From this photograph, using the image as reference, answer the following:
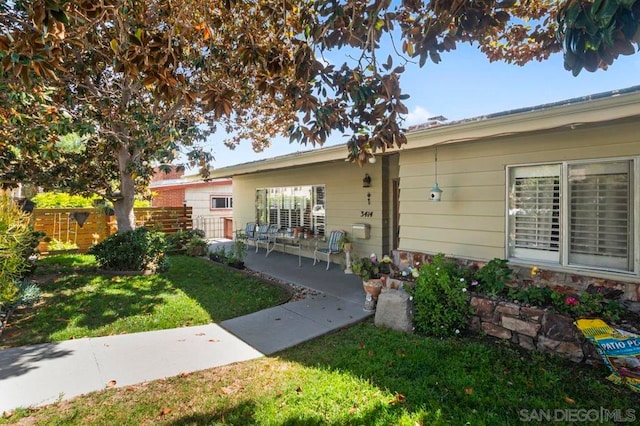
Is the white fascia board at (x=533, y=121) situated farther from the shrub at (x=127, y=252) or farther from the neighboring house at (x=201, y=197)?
the neighboring house at (x=201, y=197)

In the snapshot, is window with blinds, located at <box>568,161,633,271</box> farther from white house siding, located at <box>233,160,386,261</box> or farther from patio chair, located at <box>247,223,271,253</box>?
patio chair, located at <box>247,223,271,253</box>

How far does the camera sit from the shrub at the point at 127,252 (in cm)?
782

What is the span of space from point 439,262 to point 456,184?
1.37 metres

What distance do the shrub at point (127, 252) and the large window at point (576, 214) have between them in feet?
25.1

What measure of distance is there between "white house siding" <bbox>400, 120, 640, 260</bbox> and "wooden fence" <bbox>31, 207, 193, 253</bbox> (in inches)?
A: 377

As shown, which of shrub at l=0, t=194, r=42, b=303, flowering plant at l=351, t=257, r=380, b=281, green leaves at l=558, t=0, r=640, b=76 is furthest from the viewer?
flowering plant at l=351, t=257, r=380, b=281

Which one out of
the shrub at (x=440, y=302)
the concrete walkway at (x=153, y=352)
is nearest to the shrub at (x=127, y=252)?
the concrete walkway at (x=153, y=352)

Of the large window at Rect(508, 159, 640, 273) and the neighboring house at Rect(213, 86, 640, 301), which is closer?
the neighboring house at Rect(213, 86, 640, 301)

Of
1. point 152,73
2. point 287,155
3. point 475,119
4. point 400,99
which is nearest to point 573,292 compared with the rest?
point 475,119

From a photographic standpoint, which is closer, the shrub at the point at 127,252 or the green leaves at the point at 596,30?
the green leaves at the point at 596,30

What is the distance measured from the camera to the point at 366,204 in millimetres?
8695

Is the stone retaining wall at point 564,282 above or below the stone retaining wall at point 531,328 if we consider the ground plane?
above

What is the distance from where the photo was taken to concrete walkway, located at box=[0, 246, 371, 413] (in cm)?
330

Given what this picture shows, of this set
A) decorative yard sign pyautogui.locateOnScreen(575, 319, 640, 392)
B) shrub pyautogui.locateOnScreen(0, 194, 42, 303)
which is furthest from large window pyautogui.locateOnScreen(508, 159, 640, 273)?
shrub pyautogui.locateOnScreen(0, 194, 42, 303)
